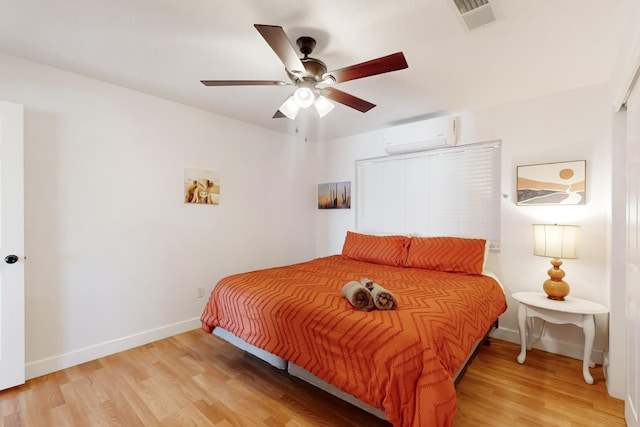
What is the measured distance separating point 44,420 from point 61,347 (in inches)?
29.3

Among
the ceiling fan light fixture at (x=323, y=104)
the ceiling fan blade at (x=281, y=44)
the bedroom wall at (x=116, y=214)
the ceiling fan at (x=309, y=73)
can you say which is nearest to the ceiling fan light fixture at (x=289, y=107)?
the ceiling fan at (x=309, y=73)

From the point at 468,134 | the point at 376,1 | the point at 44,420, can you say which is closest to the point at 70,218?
the point at 44,420

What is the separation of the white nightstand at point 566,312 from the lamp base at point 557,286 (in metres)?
0.05

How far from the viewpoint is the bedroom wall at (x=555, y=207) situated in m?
2.40

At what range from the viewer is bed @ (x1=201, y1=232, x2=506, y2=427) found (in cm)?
135

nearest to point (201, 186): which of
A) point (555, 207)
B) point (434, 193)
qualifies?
point (434, 193)

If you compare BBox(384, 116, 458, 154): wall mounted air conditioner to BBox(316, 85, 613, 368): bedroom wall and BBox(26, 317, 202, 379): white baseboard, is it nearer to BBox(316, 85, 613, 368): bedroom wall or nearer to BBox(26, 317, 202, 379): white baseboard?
BBox(316, 85, 613, 368): bedroom wall

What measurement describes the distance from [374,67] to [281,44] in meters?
0.54

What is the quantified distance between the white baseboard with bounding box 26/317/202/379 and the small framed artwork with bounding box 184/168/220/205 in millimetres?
1309

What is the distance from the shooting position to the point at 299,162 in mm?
4293

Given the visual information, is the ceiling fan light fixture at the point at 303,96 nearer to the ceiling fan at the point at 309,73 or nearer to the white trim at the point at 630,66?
the ceiling fan at the point at 309,73

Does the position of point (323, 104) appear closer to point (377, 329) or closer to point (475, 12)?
point (475, 12)

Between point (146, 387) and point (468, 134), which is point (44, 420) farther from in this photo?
point (468, 134)

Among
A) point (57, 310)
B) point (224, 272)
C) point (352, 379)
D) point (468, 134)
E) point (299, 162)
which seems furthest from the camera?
point (299, 162)
